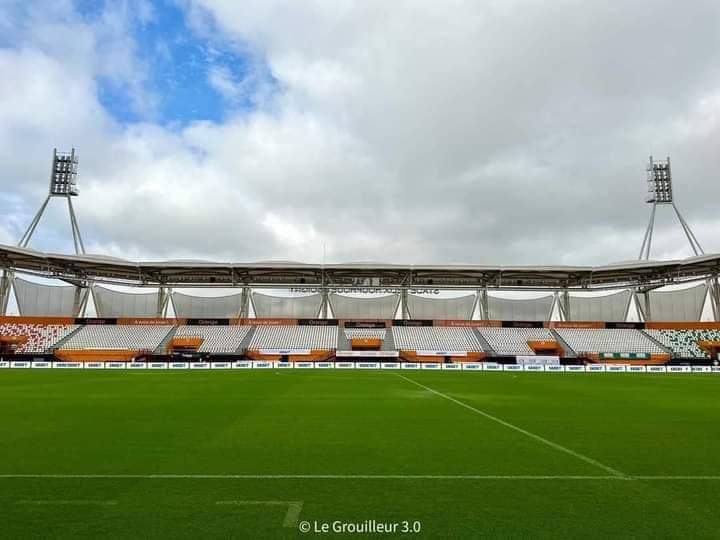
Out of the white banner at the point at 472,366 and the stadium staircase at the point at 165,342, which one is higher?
the stadium staircase at the point at 165,342

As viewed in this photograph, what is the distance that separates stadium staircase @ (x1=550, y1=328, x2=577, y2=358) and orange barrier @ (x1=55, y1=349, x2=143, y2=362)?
4343 centimetres

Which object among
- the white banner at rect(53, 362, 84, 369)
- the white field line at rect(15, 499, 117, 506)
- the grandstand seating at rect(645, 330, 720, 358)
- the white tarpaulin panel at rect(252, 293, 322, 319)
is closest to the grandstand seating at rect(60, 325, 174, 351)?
the white banner at rect(53, 362, 84, 369)

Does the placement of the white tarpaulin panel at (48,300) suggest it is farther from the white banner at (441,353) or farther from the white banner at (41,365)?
the white banner at (441,353)

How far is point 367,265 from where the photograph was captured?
186 ft

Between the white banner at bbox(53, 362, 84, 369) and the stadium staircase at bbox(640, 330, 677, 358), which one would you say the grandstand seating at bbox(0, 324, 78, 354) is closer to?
the white banner at bbox(53, 362, 84, 369)

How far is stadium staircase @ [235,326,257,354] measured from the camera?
174ft

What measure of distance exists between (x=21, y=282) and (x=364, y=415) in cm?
5911

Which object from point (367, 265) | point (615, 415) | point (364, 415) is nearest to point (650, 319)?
point (367, 265)

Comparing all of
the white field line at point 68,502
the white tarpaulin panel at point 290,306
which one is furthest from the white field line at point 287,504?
the white tarpaulin panel at point 290,306

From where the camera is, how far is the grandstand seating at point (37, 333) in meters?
53.8

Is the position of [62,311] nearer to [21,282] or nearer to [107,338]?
[21,282]

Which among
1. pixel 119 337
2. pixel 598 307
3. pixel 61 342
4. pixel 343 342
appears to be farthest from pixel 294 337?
pixel 598 307

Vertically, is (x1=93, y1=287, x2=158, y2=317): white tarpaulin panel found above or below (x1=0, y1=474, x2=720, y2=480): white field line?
above

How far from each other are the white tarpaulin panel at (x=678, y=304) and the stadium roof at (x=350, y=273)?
264 inches
